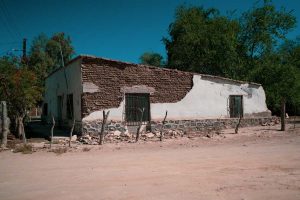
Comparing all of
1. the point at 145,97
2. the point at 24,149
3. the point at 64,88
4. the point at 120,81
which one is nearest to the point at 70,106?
the point at 64,88

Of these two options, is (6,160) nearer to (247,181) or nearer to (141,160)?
(141,160)

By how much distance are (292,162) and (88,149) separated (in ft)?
22.3

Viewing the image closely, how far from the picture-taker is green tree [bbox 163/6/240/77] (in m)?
23.1

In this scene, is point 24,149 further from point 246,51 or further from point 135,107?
point 246,51

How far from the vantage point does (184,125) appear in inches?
628

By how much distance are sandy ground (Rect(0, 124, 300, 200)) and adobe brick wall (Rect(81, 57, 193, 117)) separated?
10.4ft

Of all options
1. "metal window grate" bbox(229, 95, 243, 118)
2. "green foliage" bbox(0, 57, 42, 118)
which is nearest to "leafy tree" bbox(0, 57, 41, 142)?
"green foliage" bbox(0, 57, 42, 118)

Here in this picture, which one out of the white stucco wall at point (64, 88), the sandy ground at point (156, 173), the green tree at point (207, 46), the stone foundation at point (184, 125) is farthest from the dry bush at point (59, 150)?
the green tree at point (207, 46)

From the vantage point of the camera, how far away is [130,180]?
6371mm

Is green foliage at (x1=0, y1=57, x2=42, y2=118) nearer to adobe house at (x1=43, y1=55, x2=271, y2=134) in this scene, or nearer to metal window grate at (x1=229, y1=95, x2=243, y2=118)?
adobe house at (x1=43, y1=55, x2=271, y2=134)

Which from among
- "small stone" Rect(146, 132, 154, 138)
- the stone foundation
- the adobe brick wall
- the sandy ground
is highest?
the adobe brick wall

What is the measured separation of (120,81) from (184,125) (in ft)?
14.3

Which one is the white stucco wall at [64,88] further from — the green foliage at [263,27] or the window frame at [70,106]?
the green foliage at [263,27]

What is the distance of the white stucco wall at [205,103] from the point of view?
606 inches
